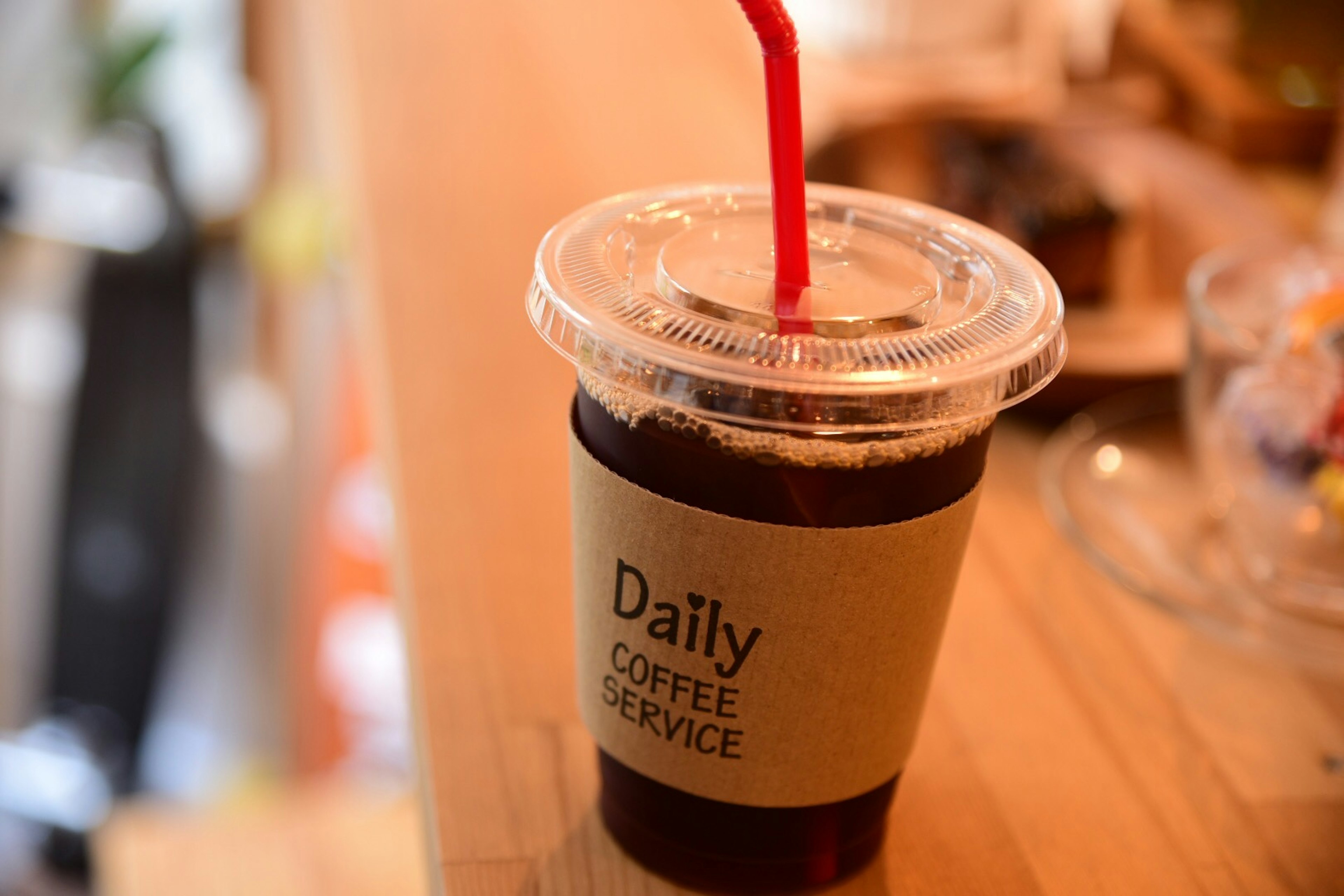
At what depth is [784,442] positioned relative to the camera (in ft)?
1.23

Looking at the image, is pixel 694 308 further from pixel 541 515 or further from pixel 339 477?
pixel 339 477

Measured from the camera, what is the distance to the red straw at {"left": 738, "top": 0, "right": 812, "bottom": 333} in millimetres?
362

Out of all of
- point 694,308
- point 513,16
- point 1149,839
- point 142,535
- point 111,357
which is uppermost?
point 694,308

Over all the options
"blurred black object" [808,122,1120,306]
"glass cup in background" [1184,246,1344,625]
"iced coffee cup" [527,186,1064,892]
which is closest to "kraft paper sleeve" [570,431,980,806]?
"iced coffee cup" [527,186,1064,892]

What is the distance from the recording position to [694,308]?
1.27 feet

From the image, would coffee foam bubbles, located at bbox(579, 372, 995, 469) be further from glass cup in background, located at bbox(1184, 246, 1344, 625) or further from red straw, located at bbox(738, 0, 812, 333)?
glass cup in background, located at bbox(1184, 246, 1344, 625)

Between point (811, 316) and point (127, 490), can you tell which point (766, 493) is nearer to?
point (811, 316)

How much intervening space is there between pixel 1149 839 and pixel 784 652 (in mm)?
225

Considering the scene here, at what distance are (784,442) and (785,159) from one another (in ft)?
0.29

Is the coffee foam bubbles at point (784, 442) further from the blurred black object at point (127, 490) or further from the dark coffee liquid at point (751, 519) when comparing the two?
the blurred black object at point (127, 490)

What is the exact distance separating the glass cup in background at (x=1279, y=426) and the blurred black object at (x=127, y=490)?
166cm

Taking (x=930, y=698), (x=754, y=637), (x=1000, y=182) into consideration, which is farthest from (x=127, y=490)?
Answer: (x=754, y=637)

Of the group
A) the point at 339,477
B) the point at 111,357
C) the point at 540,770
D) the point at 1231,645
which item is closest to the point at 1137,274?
the point at 1231,645

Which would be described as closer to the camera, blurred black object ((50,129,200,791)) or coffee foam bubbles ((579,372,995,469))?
Result: coffee foam bubbles ((579,372,995,469))
